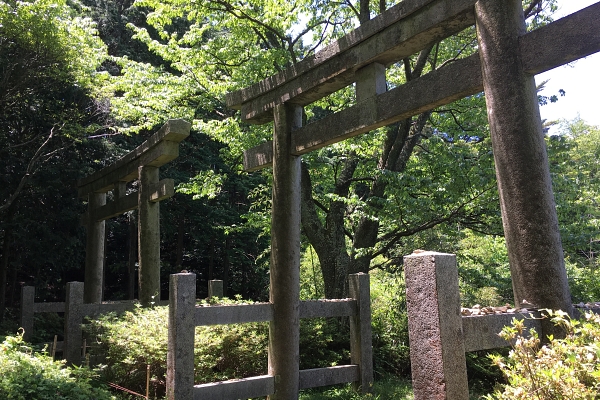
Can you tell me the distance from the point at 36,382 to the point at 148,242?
3580mm

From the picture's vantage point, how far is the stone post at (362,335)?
6289 mm

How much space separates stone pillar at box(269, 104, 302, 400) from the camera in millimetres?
A: 5219

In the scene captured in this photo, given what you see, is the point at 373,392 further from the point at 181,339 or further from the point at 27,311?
the point at 27,311

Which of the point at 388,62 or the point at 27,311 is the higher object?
the point at 388,62

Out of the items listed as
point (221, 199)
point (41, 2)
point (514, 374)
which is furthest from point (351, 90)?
point (221, 199)

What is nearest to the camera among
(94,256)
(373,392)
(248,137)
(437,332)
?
(437,332)

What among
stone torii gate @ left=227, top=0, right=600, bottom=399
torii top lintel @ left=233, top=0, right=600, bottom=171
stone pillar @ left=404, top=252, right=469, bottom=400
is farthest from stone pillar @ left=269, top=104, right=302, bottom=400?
stone pillar @ left=404, top=252, right=469, bottom=400

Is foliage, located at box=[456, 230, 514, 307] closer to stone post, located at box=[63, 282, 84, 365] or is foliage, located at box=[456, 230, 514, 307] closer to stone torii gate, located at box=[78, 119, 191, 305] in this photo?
stone torii gate, located at box=[78, 119, 191, 305]

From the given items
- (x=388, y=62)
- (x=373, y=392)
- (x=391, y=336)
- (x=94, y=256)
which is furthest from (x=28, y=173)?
(x=388, y=62)

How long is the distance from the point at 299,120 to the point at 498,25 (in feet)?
9.05

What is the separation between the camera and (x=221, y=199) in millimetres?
17656

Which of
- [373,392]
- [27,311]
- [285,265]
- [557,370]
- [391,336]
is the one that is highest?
[285,265]

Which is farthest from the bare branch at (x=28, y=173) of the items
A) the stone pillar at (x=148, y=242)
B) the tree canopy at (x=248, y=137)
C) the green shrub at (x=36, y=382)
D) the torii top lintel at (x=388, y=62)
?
the torii top lintel at (x=388, y=62)

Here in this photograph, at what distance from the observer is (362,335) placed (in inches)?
253
